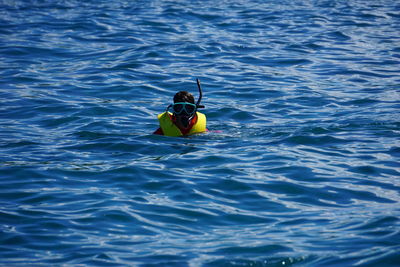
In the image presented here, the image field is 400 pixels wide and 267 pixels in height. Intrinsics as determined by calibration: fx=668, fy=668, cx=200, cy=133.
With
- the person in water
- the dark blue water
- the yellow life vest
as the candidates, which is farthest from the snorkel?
the dark blue water

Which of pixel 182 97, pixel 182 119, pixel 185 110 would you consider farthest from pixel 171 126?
pixel 182 97

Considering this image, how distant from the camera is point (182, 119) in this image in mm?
9703

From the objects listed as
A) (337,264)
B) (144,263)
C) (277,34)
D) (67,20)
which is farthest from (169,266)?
(67,20)

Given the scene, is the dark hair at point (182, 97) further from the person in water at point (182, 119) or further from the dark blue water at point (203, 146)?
the dark blue water at point (203, 146)

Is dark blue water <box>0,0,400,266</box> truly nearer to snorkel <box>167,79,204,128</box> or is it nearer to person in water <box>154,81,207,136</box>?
person in water <box>154,81,207,136</box>

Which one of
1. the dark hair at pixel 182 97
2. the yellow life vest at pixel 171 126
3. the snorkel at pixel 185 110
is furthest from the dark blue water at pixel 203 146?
the dark hair at pixel 182 97

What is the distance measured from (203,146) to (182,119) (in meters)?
0.55

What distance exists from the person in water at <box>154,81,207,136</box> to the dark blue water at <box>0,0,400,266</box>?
7.2 inches

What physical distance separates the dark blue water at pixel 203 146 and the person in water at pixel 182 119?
18 centimetres

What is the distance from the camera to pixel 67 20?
63.8 feet

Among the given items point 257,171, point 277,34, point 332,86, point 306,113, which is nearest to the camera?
point 257,171

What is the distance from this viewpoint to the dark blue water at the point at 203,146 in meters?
6.22

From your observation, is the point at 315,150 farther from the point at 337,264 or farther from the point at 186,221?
Result: the point at 337,264

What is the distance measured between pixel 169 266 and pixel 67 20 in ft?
48.7
